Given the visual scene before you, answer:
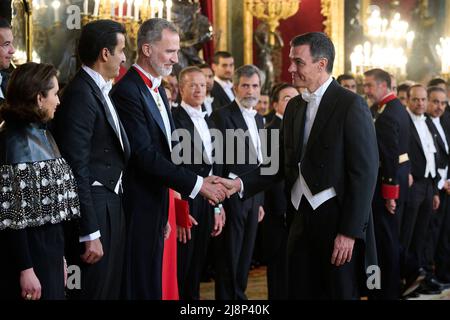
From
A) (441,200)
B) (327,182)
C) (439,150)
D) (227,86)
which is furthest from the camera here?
(227,86)

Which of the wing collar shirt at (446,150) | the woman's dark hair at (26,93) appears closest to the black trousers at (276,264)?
the wing collar shirt at (446,150)

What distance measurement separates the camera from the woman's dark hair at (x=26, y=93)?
10.9 ft

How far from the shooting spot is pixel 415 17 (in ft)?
45.3

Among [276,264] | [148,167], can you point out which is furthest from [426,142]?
[148,167]

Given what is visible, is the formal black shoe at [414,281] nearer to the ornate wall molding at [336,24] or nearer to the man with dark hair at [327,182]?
the man with dark hair at [327,182]

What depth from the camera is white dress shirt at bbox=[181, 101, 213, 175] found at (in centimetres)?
564

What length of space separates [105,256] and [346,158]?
48.1 inches

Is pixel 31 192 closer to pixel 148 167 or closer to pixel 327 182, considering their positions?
pixel 148 167

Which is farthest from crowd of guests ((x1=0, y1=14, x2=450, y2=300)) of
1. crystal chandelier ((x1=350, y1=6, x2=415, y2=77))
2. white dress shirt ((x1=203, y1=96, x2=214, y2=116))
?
crystal chandelier ((x1=350, y1=6, x2=415, y2=77))

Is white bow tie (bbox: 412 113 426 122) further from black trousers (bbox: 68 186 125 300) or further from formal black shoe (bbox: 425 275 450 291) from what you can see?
black trousers (bbox: 68 186 125 300)

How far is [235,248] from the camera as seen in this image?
581cm
